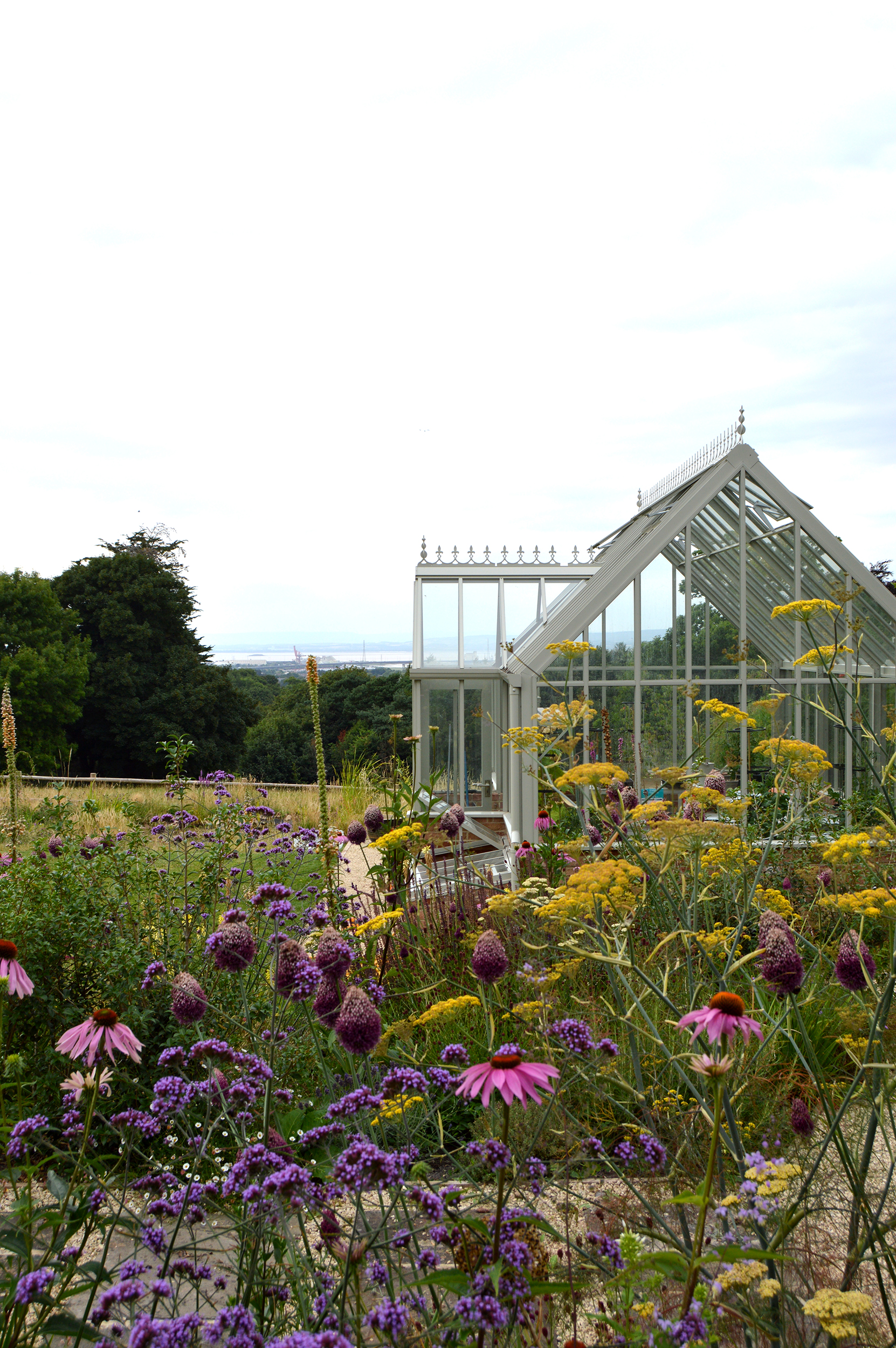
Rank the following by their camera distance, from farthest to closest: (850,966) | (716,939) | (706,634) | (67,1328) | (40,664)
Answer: (40,664) → (706,634) → (716,939) → (850,966) → (67,1328)

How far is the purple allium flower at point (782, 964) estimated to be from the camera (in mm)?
1594

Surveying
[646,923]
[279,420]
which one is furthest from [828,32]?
[279,420]

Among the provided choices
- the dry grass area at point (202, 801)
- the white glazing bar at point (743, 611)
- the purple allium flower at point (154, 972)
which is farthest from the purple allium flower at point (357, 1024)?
the dry grass area at point (202, 801)

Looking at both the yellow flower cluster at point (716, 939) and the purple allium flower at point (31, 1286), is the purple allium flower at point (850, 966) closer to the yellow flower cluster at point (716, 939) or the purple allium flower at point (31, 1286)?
the yellow flower cluster at point (716, 939)

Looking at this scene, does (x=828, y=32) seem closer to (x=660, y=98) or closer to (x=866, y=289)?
(x=660, y=98)

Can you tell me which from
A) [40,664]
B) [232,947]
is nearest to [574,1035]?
[232,947]

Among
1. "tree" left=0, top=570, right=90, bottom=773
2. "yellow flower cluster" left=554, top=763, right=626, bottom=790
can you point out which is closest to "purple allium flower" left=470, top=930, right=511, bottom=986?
"yellow flower cluster" left=554, top=763, right=626, bottom=790

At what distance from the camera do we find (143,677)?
1028 inches

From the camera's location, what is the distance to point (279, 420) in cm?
1817

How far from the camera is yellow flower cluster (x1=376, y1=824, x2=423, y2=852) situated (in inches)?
139

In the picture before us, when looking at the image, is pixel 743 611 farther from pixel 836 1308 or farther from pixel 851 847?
pixel 836 1308

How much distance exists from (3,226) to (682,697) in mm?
7679

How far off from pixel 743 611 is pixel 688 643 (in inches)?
26.1

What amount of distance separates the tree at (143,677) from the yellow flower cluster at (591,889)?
23645 millimetres
